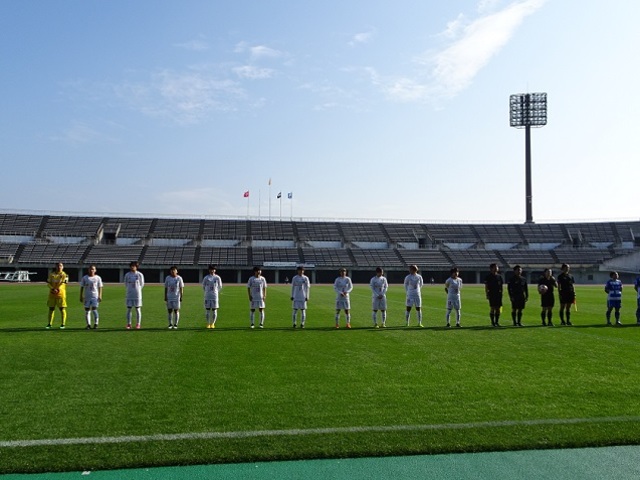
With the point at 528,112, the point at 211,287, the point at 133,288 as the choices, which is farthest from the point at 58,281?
the point at 528,112

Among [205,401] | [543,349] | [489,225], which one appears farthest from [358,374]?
[489,225]

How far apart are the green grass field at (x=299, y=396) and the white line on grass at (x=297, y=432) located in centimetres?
2

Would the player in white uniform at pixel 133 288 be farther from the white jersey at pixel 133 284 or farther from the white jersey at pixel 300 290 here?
the white jersey at pixel 300 290

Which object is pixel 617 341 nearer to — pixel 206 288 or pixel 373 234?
pixel 206 288

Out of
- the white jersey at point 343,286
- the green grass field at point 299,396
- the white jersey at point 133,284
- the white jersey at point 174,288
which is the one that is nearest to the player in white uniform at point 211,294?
the white jersey at point 174,288

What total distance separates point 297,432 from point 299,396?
5.16 feet

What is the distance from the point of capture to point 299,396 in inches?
290

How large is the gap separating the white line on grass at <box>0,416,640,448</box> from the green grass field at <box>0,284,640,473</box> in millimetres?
21

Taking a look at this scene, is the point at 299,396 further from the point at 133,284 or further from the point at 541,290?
the point at 541,290

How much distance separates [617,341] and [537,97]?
76672mm

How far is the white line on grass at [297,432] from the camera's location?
5.45 m

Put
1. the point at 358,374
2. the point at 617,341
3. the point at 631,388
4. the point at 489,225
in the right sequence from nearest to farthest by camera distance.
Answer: the point at 631,388
the point at 358,374
the point at 617,341
the point at 489,225

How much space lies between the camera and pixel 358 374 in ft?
29.2

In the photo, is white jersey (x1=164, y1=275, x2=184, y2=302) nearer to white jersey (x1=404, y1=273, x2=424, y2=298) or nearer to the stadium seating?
white jersey (x1=404, y1=273, x2=424, y2=298)
